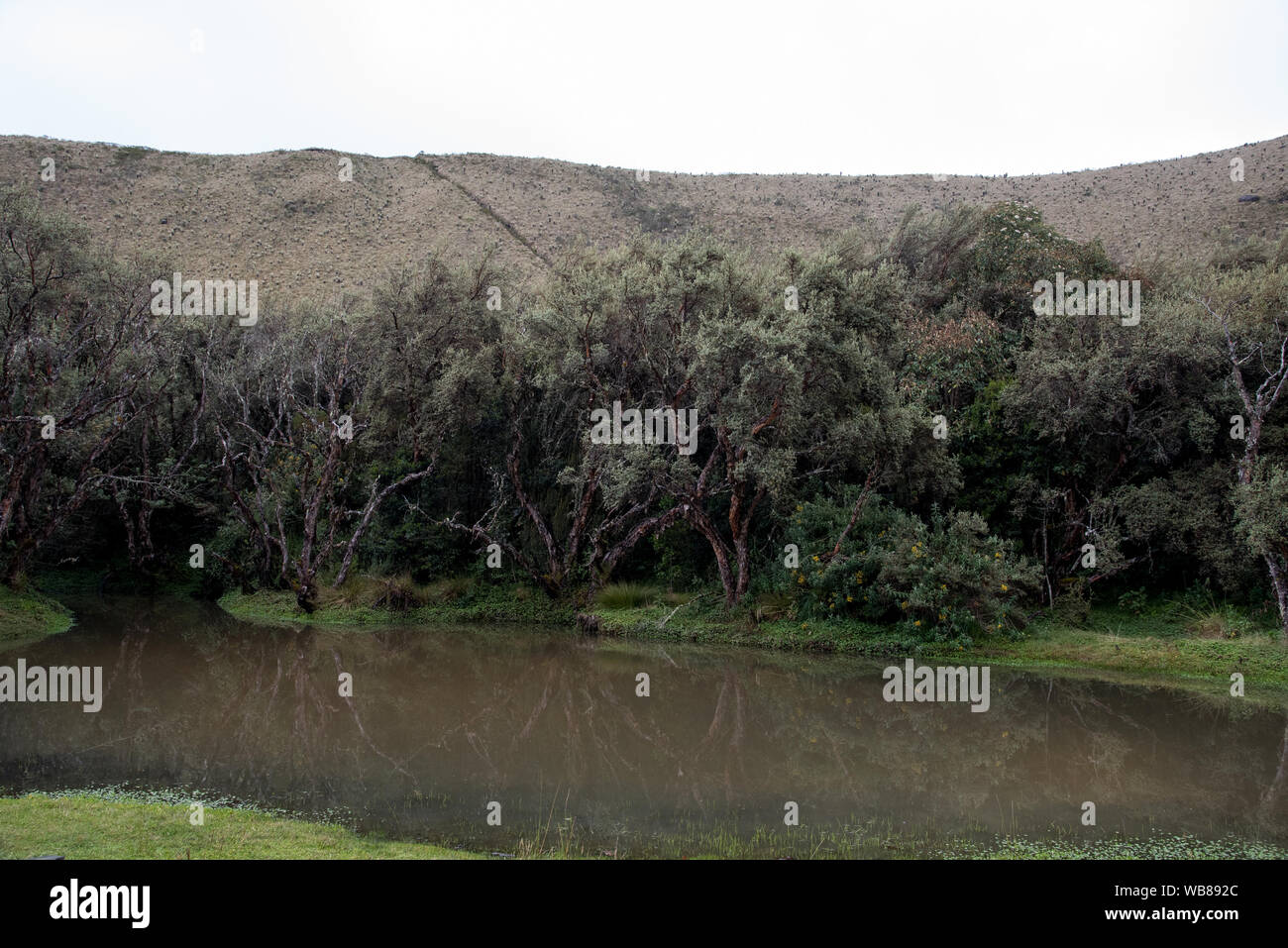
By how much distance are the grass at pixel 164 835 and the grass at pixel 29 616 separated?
43.0ft

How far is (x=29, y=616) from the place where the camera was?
67.2 ft

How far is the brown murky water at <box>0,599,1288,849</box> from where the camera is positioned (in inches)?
376

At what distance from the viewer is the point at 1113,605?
66.2ft

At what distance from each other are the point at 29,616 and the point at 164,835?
54.0 feet

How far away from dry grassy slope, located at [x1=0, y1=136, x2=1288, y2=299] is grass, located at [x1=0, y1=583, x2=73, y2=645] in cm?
2080
